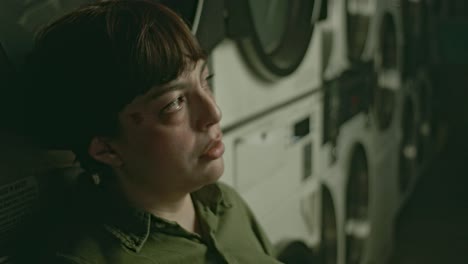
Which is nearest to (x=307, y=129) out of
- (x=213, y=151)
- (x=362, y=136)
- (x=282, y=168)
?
(x=282, y=168)

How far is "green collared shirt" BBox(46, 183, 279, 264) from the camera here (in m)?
0.79

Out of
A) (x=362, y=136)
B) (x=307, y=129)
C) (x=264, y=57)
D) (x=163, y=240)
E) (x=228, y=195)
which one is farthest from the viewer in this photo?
(x=362, y=136)

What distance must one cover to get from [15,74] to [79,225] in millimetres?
231

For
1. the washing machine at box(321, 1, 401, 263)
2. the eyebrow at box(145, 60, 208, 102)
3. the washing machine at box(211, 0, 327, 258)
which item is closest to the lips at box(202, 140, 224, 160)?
the eyebrow at box(145, 60, 208, 102)

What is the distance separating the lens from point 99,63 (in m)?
0.76

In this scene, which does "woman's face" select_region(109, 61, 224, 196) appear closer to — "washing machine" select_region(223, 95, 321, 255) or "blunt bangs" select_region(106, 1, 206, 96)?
"blunt bangs" select_region(106, 1, 206, 96)

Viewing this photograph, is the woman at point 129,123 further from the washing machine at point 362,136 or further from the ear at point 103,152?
the washing machine at point 362,136

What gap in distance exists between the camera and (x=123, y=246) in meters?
0.82

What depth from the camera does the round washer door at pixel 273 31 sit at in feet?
4.16

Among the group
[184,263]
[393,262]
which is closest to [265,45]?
[184,263]

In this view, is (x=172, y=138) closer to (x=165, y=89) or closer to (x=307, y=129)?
(x=165, y=89)

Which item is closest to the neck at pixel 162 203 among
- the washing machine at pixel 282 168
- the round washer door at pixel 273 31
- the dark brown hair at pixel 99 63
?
the dark brown hair at pixel 99 63

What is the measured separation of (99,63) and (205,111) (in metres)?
0.18

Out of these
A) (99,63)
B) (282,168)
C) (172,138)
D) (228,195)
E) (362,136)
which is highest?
(99,63)
